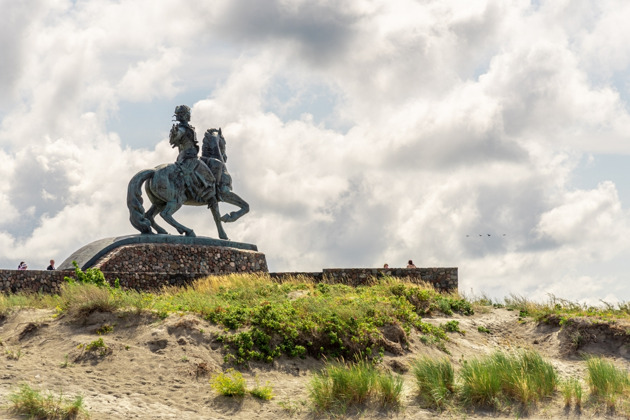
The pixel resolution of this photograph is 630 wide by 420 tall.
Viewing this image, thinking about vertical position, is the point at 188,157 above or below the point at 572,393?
above

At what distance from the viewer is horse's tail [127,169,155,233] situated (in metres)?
24.5

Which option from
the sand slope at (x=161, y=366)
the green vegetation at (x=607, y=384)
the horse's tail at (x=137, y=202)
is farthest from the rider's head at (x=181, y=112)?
the green vegetation at (x=607, y=384)

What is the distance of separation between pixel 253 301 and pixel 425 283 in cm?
652

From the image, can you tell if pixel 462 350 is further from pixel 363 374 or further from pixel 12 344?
pixel 12 344

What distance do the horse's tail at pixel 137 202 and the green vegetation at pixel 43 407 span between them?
15.6m

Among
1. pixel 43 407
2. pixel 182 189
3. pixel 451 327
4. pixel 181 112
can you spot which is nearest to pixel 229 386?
pixel 43 407

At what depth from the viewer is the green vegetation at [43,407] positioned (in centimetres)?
903

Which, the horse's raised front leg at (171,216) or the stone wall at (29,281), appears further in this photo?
the horse's raised front leg at (171,216)

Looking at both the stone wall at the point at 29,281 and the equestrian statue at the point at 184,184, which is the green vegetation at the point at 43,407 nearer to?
the stone wall at the point at 29,281

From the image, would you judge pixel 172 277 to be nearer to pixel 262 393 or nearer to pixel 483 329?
pixel 483 329

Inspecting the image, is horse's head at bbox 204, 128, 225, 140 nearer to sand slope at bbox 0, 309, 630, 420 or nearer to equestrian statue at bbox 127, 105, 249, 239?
equestrian statue at bbox 127, 105, 249, 239

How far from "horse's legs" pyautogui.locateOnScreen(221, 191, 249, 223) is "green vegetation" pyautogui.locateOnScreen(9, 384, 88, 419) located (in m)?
17.9

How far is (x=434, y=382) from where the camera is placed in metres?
10.5

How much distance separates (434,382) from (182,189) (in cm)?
1653
